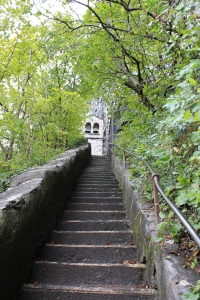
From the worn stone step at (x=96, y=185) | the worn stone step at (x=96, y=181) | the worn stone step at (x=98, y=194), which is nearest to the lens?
the worn stone step at (x=98, y=194)

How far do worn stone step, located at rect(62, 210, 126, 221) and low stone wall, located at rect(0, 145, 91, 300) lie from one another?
0.49 m

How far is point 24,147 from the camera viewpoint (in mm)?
10195

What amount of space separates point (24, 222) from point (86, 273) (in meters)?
0.98

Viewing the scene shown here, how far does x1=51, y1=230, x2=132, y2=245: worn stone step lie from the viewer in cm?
349

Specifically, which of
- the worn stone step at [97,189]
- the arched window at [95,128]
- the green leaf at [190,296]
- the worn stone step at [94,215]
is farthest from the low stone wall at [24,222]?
the arched window at [95,128]

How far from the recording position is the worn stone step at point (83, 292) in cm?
224

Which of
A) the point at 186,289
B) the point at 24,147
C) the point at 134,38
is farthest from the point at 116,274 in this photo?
the point at 24,147

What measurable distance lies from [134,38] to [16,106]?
267 inches

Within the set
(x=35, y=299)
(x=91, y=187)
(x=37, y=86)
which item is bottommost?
(x=35, y=299)

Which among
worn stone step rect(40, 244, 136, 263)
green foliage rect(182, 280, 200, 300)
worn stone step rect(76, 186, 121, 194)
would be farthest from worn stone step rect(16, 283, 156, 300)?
worn stone step rect(76, 186, 121, 194)

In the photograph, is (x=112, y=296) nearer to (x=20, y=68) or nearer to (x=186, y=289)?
(x=186, y=289)

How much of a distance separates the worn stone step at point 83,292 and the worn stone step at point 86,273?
0.67ft

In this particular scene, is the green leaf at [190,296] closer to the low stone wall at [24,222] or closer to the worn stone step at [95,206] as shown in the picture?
the low stone wall at [24,222]

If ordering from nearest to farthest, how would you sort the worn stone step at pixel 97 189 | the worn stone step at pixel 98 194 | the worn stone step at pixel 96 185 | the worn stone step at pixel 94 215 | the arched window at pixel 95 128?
the worn stone step at pixel 94 215 → the worn stone step at pixel 98 194 → the worn stone step at pixel 97 189 → the worn stone step at pixel 96 185 → the arched window at pixel 95 128
